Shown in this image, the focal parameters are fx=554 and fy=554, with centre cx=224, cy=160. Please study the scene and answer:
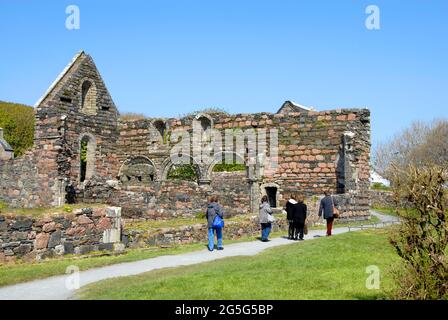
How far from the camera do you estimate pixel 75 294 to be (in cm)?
992

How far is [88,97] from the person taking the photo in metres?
32.3

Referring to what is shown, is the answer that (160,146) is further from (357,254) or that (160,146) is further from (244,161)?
(357,254)

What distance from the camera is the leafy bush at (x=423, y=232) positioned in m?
8.00

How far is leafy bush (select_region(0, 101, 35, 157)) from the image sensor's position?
55219 mm

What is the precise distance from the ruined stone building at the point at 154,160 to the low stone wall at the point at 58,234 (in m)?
8.10

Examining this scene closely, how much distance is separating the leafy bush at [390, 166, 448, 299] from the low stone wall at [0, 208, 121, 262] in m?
9.26

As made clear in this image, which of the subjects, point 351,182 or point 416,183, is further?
point 351,182

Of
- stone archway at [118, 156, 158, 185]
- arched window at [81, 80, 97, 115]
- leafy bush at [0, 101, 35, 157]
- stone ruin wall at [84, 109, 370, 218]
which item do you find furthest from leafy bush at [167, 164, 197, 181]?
leafy bush at [0, 101, 35, 157]

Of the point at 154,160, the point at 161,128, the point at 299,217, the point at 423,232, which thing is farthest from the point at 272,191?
the point at 423,232

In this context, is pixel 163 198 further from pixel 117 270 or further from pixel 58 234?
pixel 117 270

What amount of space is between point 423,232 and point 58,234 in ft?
32.0

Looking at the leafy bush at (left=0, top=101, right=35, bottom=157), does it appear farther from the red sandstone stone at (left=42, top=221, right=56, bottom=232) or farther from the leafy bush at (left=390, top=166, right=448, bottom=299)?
the leafy bush at (left=390, top=166, right=448, bottom=299)
